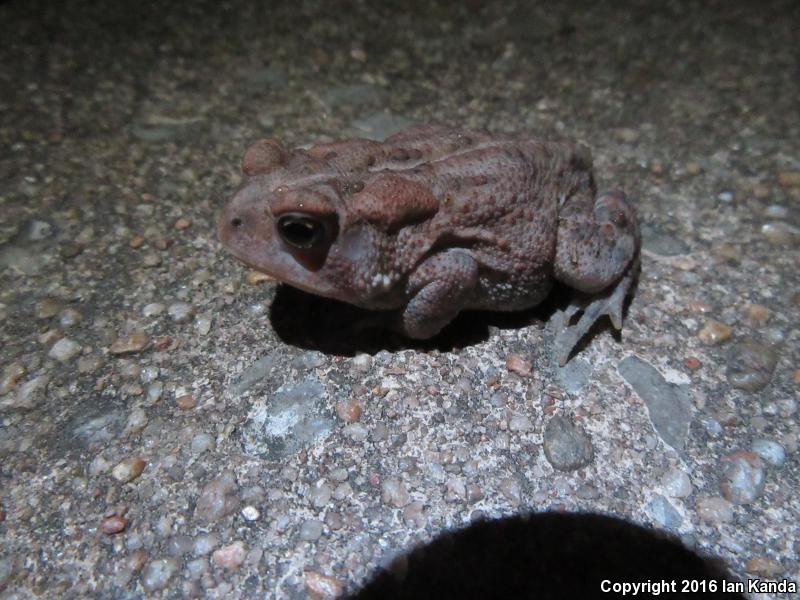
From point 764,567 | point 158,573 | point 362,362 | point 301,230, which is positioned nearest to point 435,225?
point 301,230

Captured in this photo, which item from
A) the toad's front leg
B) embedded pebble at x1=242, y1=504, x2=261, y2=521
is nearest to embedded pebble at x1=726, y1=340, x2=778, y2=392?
the toad's front leg

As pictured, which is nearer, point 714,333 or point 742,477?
point 742,477

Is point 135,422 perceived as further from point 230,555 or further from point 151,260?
point 151,260

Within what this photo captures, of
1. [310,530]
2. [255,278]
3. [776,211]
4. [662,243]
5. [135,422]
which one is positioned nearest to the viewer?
[310,530]

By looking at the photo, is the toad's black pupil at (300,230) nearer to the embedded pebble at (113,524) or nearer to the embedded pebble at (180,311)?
the embedded pebble at (180,311)

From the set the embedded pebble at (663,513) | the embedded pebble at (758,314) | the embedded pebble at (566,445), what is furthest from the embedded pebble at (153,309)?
the embedded pebble at (758,314)

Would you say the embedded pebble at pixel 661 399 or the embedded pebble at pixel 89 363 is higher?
the embedded pebble at pixel 661 399

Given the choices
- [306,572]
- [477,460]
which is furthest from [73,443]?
[477,460]
